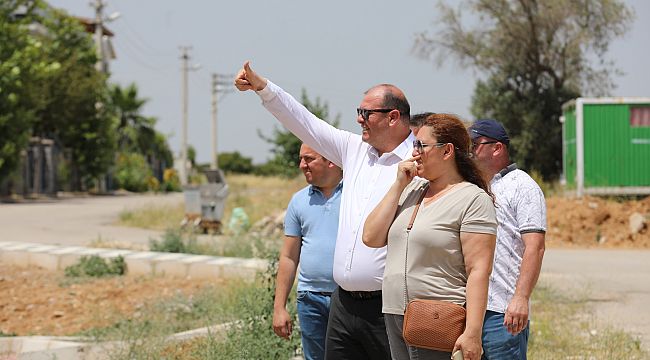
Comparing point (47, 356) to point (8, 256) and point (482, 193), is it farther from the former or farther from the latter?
point (8, 256)

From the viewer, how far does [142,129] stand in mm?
62000

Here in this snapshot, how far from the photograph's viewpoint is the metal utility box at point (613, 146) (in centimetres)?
2481

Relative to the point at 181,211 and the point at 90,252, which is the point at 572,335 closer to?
the point at 90,252

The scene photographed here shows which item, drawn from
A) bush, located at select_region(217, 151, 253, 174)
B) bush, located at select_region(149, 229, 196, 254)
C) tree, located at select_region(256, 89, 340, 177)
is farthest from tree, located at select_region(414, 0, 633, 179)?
bush, located at select_region(217, 151, 253, 174)

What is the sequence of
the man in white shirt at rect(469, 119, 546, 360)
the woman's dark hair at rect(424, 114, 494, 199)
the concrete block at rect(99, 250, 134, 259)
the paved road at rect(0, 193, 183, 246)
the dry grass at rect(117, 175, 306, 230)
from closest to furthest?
1. the woman's dark hair at rect(424, 114, 494, 199)
2. the man in white shirt at rect(469, 119, 546, 360)
3. the concrete block at rect(99, 250, 134, 259)
4. the paved road at rect(0, 193, 183, 246)
5. the dry grass at rect(117, 175, 306, 230)

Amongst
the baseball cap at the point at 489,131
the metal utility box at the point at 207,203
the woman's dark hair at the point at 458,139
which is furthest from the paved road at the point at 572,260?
the woman's dark hair at the point at 458,139

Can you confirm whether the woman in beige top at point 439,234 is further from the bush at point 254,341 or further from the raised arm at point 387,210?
the bush at point 254,341

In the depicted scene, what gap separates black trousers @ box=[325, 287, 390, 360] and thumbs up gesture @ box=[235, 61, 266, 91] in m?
1.10

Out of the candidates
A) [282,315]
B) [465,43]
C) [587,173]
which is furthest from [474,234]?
[465,43]

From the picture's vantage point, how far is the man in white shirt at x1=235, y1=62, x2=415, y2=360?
4.65 meters

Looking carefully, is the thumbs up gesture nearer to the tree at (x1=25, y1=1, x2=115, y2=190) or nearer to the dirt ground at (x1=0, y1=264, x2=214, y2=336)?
the dirt ground at (x1=0, y1=264, x2=214, y2=336)

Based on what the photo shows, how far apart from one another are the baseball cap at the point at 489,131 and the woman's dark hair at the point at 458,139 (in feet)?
2.76

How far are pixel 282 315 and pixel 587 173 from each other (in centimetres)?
Result: 2101

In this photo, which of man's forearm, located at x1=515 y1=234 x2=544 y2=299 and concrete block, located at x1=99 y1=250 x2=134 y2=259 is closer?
man's forearm, located at x1=515 y1=234 x2=544 y2=299
